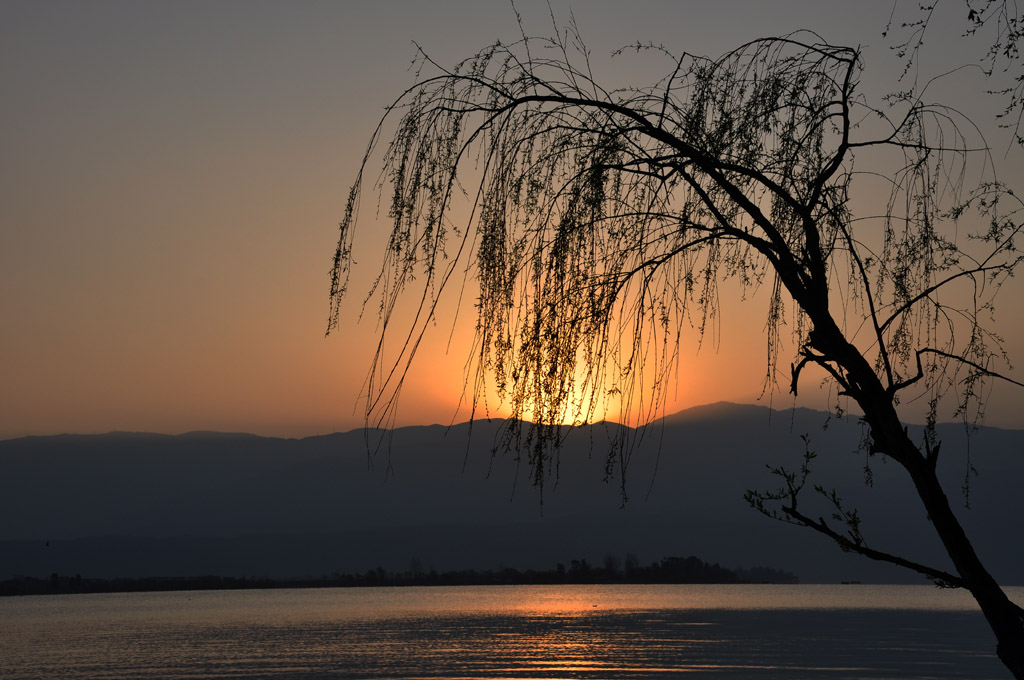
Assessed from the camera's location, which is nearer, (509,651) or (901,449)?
(901,449)

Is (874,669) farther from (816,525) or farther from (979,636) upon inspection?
(816,525)

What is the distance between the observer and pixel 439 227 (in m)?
5.80

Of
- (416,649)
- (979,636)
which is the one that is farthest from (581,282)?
(979,636)

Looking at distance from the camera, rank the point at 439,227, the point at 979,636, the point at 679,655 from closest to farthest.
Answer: the point at 439,227
the point at 679,655
the point at 979,636

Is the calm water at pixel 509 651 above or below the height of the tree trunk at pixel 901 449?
below

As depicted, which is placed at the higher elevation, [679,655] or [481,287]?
[481,287]

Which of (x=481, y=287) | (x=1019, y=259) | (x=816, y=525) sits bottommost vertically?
(x=816, y=525)

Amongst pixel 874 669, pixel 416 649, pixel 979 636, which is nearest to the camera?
pixel 874 669

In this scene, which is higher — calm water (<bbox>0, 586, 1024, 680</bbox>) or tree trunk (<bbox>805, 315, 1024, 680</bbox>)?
tree trunk (<bbox>805, 315, 1024, 680</bbox>)

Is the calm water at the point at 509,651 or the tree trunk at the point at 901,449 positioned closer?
the tree trunk at the point at 901,449

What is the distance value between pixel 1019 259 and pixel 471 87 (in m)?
3.81

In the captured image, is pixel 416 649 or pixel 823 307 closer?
pixel 823 307

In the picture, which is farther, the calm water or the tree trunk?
the calm water

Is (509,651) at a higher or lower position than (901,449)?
lower
